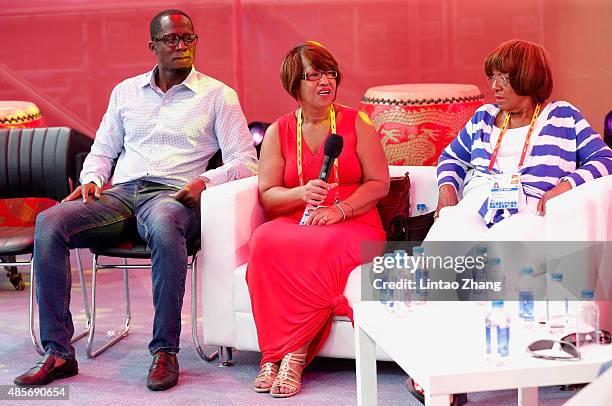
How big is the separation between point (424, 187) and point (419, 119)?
0.89 m

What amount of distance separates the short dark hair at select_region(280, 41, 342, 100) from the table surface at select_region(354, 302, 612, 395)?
51.1 inches

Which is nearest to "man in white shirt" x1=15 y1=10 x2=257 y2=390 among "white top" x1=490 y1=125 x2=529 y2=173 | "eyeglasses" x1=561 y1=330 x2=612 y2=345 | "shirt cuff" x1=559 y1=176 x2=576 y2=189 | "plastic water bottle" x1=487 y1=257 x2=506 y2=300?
"white top" x1=490 y1=125 x2=529 y2=173

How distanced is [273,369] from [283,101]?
10.8ft

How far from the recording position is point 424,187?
4.54 metres

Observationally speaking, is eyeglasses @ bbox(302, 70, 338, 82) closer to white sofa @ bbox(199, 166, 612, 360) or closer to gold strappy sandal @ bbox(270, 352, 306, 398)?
white sofa @ bbox(199, 166, 612, 360)

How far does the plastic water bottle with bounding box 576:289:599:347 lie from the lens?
110 inches

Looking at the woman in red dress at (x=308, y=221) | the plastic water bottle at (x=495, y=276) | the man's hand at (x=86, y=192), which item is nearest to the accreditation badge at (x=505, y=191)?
the plastic water bottle at (x=495, y=276)

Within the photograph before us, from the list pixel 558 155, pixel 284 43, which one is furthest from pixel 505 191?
pixel 284 43

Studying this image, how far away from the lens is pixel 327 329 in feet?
13.3

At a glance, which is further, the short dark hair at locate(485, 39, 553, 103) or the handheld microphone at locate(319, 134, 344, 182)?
the short dark hair at locate(485, 39, 553, 103)

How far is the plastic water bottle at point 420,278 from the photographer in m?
3.25

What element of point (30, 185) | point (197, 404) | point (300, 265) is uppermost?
point (30, 185)

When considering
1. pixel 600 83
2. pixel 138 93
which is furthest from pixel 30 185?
pixel 600 83

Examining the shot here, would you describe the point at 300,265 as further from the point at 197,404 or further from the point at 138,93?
the point at 138,93
